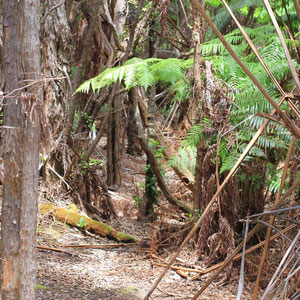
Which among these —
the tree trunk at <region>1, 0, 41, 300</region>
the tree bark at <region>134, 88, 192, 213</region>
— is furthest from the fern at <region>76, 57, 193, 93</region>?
the tree trunk at <region>1, 0, 41, 300</region>

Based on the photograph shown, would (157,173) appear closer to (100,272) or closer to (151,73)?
(151,73)

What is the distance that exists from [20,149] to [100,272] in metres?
2.21

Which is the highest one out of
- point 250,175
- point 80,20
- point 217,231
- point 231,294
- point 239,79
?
point 80,20

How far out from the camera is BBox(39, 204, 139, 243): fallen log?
5309 mm

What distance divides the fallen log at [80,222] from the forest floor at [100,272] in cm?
8

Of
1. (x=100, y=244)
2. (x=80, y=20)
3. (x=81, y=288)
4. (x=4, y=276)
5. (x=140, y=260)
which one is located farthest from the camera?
(x=80, y=20)

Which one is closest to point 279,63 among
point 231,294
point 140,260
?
point 231,294

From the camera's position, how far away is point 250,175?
412 centimetres

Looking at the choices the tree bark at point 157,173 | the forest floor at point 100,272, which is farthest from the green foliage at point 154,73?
the forest floor at point 100,272

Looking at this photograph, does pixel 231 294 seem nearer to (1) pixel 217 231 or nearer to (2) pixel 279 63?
(1) pixel 217 231

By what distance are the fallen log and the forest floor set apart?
0.08 meters

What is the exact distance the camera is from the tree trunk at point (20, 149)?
2281 millimetres

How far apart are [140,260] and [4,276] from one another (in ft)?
7.48

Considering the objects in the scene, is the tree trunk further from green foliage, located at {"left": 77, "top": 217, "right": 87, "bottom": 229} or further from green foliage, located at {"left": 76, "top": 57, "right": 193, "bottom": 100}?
green foliage, located at {"left": 77, "top": 217, "right": 87, "bottom": 229}
